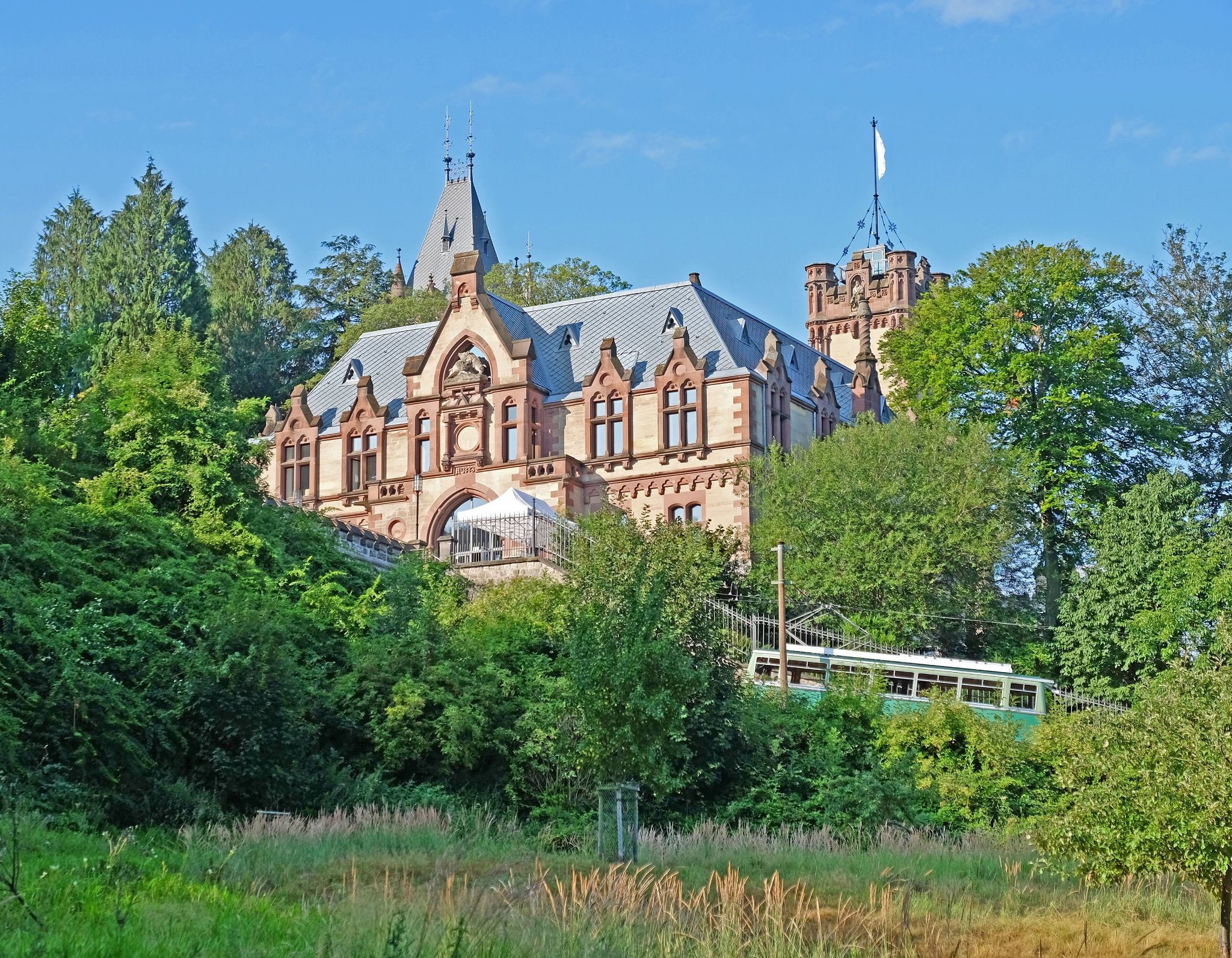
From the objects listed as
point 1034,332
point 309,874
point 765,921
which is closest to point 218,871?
point 309,874

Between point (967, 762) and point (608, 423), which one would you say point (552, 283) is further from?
point (967, 762)

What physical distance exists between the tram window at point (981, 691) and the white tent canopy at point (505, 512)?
12.7 metres

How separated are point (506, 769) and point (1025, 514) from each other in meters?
22.4

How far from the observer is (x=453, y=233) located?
315ft

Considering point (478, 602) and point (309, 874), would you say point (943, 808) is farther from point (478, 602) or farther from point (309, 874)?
point (309, 874)

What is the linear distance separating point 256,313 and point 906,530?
38600mm

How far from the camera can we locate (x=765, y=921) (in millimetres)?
18406

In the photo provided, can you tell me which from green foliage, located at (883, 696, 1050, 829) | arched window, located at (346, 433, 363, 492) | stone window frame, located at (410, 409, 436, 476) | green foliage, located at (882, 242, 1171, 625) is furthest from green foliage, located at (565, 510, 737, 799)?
arched window, located at (346, 433, 363, 492)

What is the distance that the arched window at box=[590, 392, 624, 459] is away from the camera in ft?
198

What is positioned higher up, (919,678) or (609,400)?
(609,400)

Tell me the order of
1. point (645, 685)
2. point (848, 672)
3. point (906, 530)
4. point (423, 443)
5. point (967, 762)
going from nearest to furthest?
1. point (645, 685)
2. point (967, 762)
3. point (848, 672)
4. point (906, 530)
5. point (423, 443)

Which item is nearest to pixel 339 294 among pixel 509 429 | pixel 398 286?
pixel 398 286

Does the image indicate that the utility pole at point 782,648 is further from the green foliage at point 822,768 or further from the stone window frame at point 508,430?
the stone window frame at point 508,430

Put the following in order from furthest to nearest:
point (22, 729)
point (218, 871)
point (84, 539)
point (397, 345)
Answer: point (397, 345) < point (84, 539) < point (22, 729) < point (218, 871)
